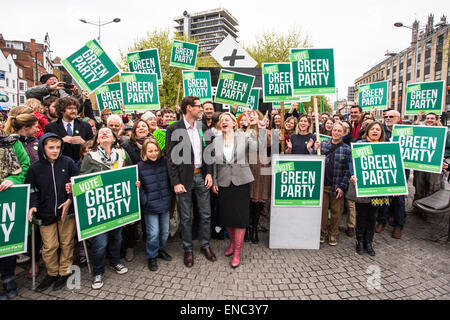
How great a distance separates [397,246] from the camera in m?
4.58

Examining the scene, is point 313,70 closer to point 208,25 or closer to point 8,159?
point 8,159

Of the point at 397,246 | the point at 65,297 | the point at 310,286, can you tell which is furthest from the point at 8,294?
the point at 397,246

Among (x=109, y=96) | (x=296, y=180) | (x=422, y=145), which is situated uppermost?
(x=109, y=96)

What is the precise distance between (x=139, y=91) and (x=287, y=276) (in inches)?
190

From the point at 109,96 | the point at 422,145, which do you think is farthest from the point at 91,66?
the point at 422,145

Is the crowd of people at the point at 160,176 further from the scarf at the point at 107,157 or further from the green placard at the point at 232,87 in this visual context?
the green placard at the point at 232,87

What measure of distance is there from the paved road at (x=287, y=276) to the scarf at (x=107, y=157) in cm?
156

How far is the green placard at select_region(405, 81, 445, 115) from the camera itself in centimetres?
642

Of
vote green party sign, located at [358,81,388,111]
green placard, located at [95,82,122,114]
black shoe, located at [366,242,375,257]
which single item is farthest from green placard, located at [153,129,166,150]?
vote green party sign, located at [358,81,388,111]

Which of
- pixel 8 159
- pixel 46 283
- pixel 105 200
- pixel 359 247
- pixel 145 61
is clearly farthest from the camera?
pixel 145 61

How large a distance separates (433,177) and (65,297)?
6.82m

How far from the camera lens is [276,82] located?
5.41 meters

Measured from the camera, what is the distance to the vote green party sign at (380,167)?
4125 mm

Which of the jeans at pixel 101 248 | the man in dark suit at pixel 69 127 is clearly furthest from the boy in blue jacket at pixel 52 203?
the man in dark suit at pixel 69 127
